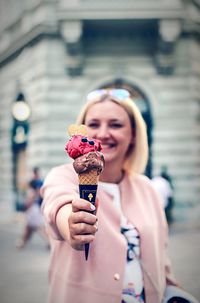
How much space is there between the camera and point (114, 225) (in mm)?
1129

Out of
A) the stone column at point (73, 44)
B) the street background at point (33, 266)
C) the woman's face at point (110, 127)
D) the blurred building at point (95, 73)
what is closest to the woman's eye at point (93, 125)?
the woman's face at point (110, 127)

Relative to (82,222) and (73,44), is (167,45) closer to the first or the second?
(73,44)

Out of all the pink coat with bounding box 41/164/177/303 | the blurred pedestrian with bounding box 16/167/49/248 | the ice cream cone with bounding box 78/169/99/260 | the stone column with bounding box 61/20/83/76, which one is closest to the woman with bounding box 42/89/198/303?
the pink coat with bounding box 41/164/177/303

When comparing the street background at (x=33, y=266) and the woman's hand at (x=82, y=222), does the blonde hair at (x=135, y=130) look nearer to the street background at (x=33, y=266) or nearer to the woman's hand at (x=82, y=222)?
the woman's hand at (x=82, y=222)

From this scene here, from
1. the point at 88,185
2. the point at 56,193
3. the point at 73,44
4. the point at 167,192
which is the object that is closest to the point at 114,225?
the point at 56,193

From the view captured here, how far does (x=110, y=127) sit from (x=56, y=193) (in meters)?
0.29

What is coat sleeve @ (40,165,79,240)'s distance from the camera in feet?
3.22

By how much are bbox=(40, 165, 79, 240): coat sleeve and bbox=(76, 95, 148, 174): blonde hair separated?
0.64 ft

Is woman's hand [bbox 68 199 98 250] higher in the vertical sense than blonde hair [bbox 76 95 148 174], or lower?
lower

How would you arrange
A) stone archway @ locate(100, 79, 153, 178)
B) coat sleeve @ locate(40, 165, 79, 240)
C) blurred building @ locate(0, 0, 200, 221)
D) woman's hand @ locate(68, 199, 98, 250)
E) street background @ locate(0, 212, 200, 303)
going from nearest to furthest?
woman's hand @ locate(68, 199, 98, 250) → coat sleeve @ locate(40, 165, 79, 240) → street background @ locate(0, 212, 200, 303) → blurred building @ locate(0, 0, 200, 221) → stone archway @ locate(100, 79, 153, 178)

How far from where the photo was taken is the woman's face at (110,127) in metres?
1.15

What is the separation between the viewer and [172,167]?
257 centimetres

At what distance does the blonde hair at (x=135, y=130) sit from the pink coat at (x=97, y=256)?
190mm

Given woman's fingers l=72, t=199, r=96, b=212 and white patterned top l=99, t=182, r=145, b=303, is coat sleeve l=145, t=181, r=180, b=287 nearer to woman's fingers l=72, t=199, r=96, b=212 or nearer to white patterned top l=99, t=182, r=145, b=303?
white patterned top l=99, t=182, r=145, b=303
